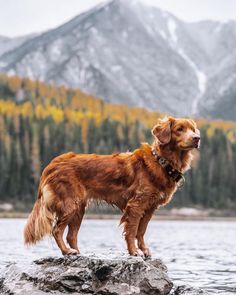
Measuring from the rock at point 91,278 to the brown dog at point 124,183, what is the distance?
1.62 ft

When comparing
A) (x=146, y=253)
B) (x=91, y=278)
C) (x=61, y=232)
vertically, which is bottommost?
(x=91, y=278)

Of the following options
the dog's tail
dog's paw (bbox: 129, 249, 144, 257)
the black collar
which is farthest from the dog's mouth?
the dog's tail

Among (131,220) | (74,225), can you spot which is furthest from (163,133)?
A: (74,225)

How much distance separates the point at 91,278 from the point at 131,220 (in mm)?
1221

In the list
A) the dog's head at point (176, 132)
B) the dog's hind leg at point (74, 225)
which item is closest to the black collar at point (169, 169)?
the dog's head at point (176, 132)

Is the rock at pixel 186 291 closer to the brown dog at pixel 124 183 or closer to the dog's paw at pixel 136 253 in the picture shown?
the dog's paw at pixel 136 253

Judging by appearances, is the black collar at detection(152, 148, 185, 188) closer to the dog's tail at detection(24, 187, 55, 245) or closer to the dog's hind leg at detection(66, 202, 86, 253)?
the dog's hind leg at detection(66, 202, 86, 253)

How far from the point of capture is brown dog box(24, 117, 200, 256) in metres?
12.8

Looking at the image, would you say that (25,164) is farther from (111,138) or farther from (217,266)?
(217,266)

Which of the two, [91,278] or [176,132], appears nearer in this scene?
[91,278]

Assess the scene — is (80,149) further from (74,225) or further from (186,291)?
(74,225)

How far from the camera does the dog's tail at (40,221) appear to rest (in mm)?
13086

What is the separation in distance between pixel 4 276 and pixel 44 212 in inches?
54.3

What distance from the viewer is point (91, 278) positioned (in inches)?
488
